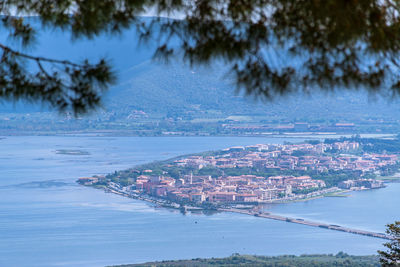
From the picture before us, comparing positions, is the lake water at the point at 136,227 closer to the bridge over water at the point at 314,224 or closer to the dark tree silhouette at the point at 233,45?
the bridge over water at the point at 314,224

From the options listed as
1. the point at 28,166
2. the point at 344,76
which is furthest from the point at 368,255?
the point at 28,166

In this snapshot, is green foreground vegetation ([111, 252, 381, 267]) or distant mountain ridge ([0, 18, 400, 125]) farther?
distant mountain ridge ([0, 18, 400, 125])

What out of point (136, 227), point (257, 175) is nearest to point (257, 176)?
point (257, 175)

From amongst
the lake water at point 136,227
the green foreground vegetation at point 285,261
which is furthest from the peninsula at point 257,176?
the green foreground vegetation at point 285,261

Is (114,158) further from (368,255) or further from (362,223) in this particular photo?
(368,255)

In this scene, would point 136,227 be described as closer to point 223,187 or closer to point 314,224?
point 223,187

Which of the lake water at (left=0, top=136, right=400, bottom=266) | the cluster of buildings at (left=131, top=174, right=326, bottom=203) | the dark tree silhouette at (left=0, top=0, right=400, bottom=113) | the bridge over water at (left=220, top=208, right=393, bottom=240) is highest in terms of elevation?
the dark tree silhouette at (left=0, top=0, right=400, bottom=113)

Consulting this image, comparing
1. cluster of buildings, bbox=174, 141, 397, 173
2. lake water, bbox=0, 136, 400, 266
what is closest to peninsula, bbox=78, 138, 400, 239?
cluster of buildings, bbox=174, 141, 397, 173

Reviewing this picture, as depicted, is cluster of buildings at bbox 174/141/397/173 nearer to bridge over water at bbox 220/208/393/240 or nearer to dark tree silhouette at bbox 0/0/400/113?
bridge over water at bbox 220/208/393/240
